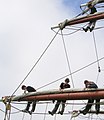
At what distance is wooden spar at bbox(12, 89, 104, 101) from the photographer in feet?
46.1

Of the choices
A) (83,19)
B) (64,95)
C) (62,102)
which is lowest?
(62,102)

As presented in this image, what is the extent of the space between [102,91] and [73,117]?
536 inches

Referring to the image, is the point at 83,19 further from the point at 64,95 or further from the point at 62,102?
the point at 64,95

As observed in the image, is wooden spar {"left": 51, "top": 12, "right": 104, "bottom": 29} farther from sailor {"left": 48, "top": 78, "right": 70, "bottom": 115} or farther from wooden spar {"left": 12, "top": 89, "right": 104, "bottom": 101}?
wooden spar {"left": 12, "top": 89, "right": 104, "bottom": 101}

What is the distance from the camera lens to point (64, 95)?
14914 mm

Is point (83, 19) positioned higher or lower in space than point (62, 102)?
Result: higher

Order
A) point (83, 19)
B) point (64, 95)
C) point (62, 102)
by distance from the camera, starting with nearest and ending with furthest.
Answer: point (64, 95) < point (62, 102) < point (83, 19)

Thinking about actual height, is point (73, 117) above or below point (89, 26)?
below

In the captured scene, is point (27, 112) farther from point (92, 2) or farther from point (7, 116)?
point (92, 2)

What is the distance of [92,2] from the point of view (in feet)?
70.4

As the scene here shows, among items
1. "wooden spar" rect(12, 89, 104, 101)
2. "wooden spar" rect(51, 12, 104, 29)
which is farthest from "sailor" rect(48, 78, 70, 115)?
"wooden spar" rect(51, 12, 104, 29)

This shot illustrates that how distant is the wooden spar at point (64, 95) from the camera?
14.1 meters

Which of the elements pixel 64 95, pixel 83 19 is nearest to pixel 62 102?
pixel 64 95

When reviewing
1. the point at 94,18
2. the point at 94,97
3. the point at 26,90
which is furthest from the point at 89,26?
the point at 94,97
